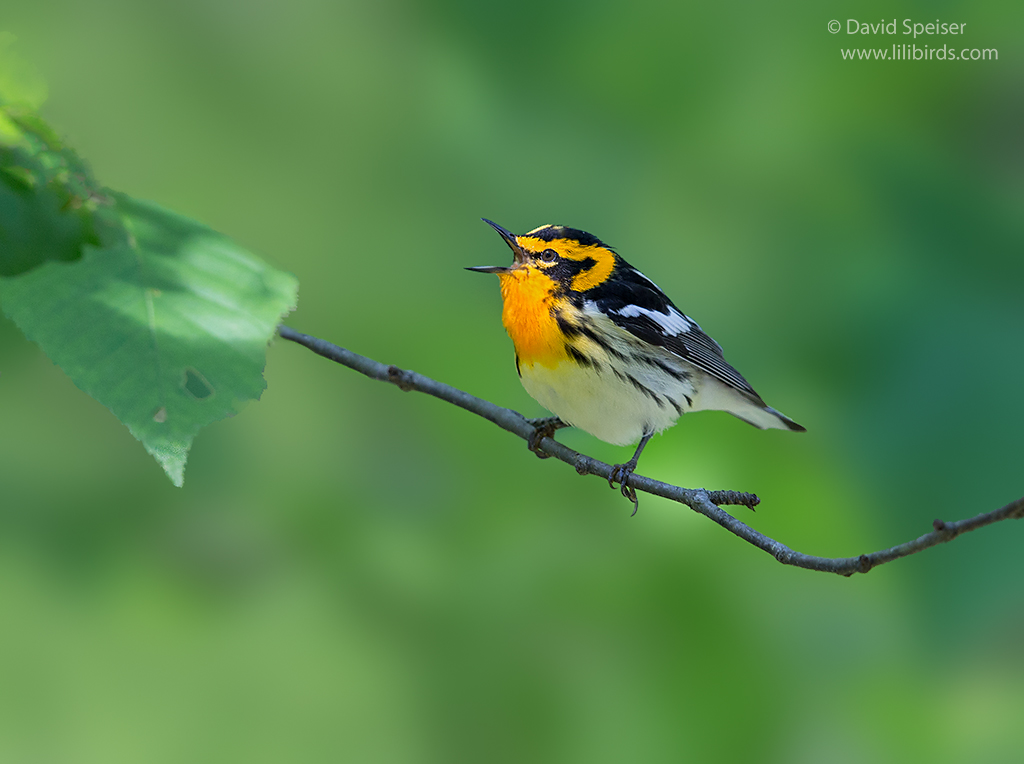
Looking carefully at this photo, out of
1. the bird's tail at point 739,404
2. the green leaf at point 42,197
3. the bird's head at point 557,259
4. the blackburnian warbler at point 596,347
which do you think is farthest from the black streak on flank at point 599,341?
the green leaf at point 42,197

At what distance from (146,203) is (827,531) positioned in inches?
113

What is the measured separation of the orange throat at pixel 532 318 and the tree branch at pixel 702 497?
38 cm

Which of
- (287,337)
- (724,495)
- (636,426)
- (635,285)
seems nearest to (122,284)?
(287,337)

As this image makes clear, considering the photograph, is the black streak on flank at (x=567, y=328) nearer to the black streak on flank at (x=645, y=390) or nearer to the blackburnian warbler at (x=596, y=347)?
the blackburnian warbler at (x=596, y=347)

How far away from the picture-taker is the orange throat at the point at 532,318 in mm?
2316

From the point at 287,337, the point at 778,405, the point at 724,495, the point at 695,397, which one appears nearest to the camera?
the point at 724,495

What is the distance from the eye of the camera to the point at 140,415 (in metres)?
0.74

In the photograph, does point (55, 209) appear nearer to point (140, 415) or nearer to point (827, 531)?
point (140, 415)

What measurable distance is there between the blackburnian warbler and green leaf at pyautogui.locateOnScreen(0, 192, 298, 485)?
1311mm

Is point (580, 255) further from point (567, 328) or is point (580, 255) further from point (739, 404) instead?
point (739, 404)

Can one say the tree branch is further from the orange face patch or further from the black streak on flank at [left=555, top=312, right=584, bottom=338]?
the orange face patch

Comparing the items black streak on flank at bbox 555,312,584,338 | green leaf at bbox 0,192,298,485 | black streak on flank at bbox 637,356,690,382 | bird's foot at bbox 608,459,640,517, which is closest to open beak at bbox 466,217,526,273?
black streak on flank at bbox 555,312,584,338

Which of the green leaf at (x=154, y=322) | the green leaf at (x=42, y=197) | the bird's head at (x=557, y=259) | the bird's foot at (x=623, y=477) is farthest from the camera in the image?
the bird's head at (x=557, y=259)

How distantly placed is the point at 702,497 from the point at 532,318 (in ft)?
3.36
